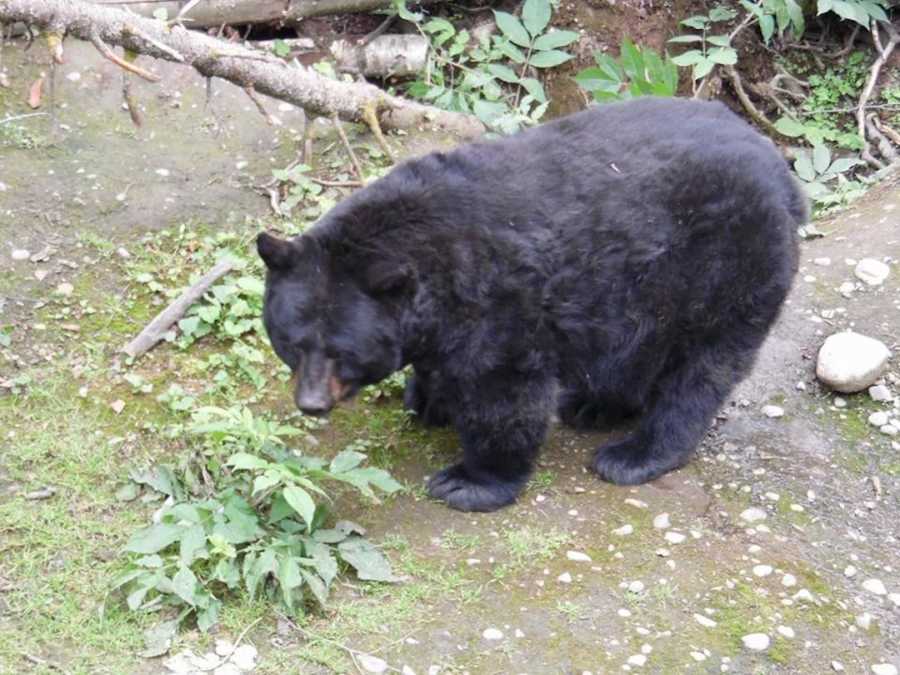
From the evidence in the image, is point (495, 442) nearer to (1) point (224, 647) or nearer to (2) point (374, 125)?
(1) point (224, 647)

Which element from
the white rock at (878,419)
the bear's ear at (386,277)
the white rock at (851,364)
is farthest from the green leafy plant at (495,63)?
the bear's ear at (386,277)

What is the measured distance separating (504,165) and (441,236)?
1.52 feet

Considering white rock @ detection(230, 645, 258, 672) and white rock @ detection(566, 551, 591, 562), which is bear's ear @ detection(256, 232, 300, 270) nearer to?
white rock @ detection(230, 645, 258, 672)

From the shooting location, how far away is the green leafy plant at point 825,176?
752 centimetres

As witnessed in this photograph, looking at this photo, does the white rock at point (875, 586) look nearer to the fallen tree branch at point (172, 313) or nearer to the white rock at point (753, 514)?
the white rock at point (753, 514)

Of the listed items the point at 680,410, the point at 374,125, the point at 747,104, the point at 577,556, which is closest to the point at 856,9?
the point at 747,104

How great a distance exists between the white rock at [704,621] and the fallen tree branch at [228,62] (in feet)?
11.1

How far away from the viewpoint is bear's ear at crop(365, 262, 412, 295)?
4.32m

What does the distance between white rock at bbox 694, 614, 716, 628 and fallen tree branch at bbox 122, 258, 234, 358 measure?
2.95 m

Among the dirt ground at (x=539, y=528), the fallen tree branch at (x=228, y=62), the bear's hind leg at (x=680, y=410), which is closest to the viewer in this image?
the dirt ground at (x=539, y=528)

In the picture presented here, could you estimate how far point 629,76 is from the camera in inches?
291

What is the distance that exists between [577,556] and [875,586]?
1.19m

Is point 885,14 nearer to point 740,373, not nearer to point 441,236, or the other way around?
point 740,373

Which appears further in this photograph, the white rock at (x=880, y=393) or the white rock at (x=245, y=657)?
the white rock at (x=880, y=393)
